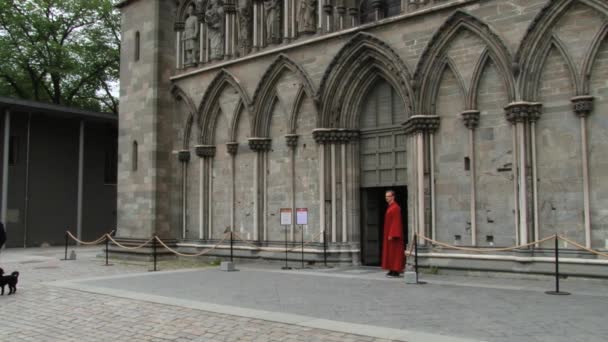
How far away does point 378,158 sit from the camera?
16078 millimetres

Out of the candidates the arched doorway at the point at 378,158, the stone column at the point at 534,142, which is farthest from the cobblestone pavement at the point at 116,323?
the arched doorway at the point at 378,158

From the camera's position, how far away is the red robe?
1317 centimetres

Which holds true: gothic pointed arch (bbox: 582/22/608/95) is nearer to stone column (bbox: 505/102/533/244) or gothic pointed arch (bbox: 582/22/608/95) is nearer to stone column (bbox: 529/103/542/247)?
stone column (bbox: 529/103/542/247)

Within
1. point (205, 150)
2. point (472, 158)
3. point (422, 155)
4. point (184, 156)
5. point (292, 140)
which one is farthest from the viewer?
point (184, 156)

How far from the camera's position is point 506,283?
1187 cm

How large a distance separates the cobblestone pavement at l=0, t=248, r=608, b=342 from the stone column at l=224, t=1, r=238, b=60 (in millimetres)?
8396

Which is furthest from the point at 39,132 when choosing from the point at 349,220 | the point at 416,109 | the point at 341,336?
the point at 341,336

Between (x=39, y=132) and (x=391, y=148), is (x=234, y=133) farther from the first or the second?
(x=39, y=132)

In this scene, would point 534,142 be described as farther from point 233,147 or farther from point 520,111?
point 233,147

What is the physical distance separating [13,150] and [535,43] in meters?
22.7

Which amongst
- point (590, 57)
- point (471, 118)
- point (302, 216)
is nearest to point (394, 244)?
point (302, 216)

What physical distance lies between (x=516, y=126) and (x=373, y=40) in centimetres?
462

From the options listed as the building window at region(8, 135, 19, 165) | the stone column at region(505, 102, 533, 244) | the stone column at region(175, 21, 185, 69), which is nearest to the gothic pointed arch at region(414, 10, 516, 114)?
the stone column at region(505, 102, 533, 244)

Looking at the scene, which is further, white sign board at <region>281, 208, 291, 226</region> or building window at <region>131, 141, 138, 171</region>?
building window at <region>131, 141, 138, 171</region>
